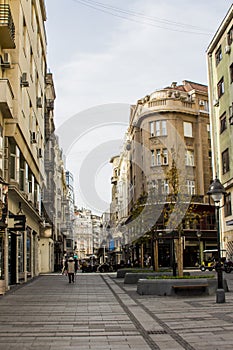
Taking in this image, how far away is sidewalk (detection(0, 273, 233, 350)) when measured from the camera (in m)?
9.23

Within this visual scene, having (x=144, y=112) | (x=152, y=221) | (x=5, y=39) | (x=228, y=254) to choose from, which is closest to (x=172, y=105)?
(x=144, y=112)

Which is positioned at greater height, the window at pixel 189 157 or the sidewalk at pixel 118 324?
the window at pixel 189 157

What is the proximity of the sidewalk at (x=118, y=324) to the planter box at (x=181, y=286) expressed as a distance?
0.58m

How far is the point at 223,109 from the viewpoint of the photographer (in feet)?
139

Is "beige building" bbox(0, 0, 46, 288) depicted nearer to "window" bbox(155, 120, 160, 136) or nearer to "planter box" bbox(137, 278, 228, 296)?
"planter box" bbox(137, 278, 228, 296)

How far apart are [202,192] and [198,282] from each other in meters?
38.9

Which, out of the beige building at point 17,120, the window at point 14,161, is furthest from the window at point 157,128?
the window at point 14,161

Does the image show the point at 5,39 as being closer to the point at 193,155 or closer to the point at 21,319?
the point at 21,319

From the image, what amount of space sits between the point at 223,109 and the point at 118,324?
3263 cm

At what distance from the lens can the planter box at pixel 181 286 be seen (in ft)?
59.5

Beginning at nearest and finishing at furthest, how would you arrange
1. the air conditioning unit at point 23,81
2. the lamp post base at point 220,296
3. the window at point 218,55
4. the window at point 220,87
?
1. the lamp post base at point 220,296
2. the air conditioning unit at point 23,81
3. the window at point 220,87
4. the window at point 218,55

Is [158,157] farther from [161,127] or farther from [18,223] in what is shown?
[18,223]

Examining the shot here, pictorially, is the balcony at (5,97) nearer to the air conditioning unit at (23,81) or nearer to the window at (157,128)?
the air conditioning unit at (23,81)

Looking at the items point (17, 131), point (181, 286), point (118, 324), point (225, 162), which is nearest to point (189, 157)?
point (225, 162)
